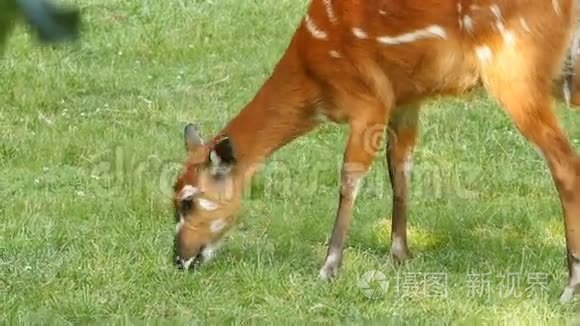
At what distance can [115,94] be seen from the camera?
8078mm

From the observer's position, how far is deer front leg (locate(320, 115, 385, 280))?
495 centimetres

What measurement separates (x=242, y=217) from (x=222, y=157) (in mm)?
411

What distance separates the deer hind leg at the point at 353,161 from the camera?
195 inches

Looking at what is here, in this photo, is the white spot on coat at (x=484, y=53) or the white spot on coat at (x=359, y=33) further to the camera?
the white spot on coat at (x=359, y=33)

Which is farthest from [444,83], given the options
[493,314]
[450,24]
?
[493,314]

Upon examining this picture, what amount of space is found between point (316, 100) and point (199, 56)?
397 centimetres
